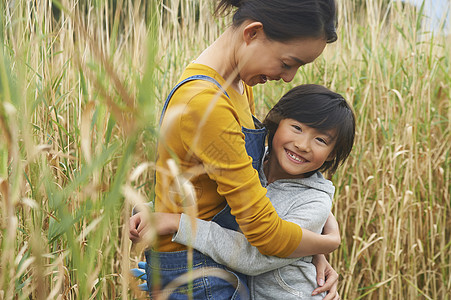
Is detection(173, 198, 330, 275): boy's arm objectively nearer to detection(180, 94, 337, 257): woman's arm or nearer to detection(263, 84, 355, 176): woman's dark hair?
detection(180, 94, 337, 257): woman's arm

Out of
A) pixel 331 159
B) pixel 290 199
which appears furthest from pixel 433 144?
pixel 290 199

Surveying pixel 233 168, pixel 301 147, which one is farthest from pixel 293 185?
pixel 233 168

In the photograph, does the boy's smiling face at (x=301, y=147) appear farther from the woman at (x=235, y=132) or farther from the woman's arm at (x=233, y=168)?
the woman's arm at (x=233, y=168)

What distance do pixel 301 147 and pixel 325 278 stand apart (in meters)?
0.37

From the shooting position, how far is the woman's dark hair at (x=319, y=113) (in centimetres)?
123

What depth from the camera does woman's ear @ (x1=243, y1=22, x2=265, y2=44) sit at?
101 cm

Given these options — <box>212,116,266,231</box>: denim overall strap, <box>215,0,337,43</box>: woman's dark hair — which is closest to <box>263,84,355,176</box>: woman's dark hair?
<box>212,116,266,231</box>: denim overall strap

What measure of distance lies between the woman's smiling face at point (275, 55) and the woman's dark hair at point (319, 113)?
0.63ft

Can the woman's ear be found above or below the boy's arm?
above

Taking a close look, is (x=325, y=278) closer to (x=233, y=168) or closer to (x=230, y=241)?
(x=230, y=241)

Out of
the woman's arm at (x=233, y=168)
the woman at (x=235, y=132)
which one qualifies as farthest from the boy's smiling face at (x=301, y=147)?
the woman's arm at (x=233, y=168)

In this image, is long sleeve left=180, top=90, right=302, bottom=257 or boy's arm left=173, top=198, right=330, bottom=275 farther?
boy's arm left=173, top=198, right=330, bottom=275

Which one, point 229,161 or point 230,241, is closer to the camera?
point 229,161

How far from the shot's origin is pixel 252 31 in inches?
40.3
